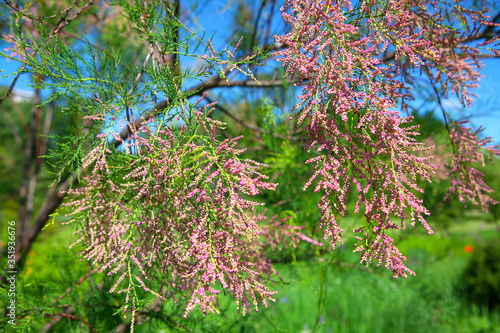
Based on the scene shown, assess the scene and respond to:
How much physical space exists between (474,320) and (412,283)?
2718 millimetres

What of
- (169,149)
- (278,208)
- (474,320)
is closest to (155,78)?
(169,149)

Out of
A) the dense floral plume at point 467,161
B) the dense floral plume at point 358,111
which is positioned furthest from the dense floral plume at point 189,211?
the dense floral plume at point 467,161

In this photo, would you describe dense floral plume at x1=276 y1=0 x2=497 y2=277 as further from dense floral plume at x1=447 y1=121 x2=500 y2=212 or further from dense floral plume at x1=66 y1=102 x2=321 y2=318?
dense floral plume at x1=447 y1=121 x2=500 y2=212

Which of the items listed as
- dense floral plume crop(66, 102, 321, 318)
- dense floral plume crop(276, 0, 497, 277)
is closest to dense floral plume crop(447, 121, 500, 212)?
dense floral plume crop(276, 0, 497, 277)

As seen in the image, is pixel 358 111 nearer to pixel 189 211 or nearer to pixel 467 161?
pixel 189 211

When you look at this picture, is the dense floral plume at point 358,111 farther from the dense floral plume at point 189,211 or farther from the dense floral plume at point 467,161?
the dense floral plume at point 467,161

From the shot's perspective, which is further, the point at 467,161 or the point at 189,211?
the point at 467,161

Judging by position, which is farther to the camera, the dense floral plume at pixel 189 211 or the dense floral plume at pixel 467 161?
the dense floral plume at pixel 467 161

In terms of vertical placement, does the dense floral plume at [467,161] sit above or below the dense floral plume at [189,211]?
above

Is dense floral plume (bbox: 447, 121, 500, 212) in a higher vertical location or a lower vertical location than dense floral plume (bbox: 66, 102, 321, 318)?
higher

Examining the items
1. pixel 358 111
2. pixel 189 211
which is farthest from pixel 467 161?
pixel 189 211

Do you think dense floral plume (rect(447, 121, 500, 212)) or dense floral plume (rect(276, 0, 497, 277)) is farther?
Answer: dense floral plume (rect(447, 121, 500, 212))

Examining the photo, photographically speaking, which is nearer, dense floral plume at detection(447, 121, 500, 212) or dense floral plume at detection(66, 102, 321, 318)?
dense floral plume at detection(66, 102, 321, 318)

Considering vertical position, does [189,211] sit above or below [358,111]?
below
